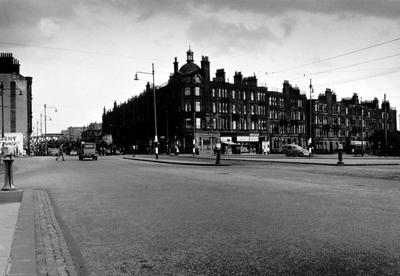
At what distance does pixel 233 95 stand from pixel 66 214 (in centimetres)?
8218

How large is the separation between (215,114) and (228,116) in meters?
3.69

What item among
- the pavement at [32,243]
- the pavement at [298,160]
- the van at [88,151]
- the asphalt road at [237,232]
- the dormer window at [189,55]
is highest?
the dormer window at [189,55]

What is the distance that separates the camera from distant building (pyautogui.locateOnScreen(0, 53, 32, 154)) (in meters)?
90.4

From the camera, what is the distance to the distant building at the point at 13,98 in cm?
9044

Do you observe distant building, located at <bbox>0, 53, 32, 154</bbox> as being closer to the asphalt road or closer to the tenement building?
the tenement building

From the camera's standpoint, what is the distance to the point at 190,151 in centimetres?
8162

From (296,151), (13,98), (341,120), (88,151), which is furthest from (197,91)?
(341,120)

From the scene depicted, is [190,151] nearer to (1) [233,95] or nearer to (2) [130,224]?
(1) [233,95]

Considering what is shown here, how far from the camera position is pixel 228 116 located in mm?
89000

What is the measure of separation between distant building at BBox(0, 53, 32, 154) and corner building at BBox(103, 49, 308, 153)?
998 inches

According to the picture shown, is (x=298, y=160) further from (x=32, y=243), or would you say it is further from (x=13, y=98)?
(x=13, y=98)

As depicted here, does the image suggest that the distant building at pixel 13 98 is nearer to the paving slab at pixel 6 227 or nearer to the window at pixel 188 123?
the window at pixel 188 123

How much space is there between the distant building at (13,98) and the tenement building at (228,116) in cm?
2534

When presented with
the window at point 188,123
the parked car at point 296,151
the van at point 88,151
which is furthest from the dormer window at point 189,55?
the van at point 88,151
